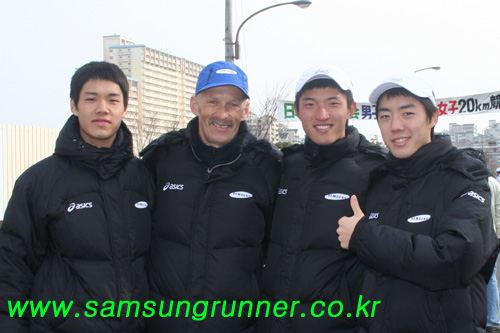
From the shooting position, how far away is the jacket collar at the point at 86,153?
290cm

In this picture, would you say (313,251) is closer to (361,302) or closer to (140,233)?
(361,302)

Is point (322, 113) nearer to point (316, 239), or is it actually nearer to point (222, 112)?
point (222, 112)

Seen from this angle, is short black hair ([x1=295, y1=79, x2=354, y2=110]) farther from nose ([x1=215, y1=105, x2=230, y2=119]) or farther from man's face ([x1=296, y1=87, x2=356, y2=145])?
nose ([x1=215, y1=105, x2=230, y2=119])

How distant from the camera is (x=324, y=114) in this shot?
3.32 m

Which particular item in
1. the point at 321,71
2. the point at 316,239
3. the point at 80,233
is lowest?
the point at 316,239

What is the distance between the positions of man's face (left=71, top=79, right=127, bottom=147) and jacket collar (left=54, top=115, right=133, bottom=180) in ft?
0.27

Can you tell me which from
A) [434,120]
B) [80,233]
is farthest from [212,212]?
[434,120]

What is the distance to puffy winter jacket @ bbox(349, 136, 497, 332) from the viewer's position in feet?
7.20

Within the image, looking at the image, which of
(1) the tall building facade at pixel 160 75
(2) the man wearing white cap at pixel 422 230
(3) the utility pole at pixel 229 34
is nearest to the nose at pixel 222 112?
(2) the man wearing white cap at pixel 422 230

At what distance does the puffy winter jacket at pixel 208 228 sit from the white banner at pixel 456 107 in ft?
39.0

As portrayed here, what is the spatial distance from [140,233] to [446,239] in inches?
78.1

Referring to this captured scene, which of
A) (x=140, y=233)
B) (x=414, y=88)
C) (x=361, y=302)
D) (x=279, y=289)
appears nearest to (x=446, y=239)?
(x=361, y=302)

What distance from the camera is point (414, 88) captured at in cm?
265

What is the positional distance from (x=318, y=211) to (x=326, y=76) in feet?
3.44
